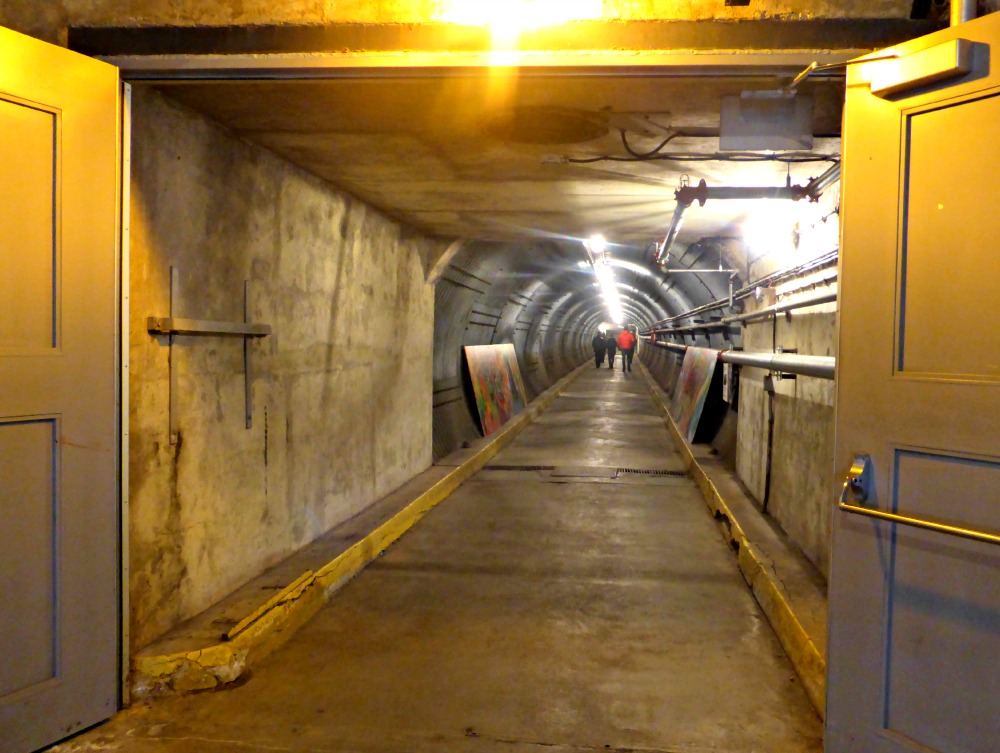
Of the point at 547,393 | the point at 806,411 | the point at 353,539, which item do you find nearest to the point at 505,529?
the point at 353,539

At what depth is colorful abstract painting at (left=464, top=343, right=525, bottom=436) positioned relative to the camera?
12727 millimetres

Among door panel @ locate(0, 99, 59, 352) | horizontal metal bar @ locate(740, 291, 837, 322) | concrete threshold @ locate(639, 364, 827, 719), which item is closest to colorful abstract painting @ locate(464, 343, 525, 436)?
concrete threshold @ locate(639, 364, 827, 719)

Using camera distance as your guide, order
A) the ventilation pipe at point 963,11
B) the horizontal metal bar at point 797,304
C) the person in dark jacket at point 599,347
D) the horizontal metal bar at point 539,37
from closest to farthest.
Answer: the ventilation pipe at point 963,11, the horizontal metal bar at point 539,37, the horizontal metal bar at point 797,304, the person in dark jacket at point 599,347

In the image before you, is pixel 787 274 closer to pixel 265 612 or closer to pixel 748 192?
pixel 748 192

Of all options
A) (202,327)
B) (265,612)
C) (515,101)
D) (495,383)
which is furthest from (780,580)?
(495,383)

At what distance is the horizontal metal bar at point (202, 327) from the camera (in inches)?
153

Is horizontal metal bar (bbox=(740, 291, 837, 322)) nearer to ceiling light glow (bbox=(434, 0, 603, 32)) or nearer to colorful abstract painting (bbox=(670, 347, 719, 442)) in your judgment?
ceiling light glow (bbox=(434, 0, 603, 32))

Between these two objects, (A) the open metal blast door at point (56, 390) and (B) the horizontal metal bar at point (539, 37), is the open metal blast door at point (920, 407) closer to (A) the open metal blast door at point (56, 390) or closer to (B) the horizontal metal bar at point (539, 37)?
(B) the horizontal metal bar at point (539, 37)

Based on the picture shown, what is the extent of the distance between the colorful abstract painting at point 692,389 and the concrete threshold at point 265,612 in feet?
18.4

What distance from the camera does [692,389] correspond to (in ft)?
43.5

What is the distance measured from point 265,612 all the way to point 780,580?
10.5ft

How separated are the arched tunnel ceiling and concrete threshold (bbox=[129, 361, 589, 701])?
2719mm

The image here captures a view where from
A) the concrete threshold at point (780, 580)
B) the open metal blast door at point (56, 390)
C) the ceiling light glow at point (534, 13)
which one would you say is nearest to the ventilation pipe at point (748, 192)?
the ceiling light glow at point (534, 13)

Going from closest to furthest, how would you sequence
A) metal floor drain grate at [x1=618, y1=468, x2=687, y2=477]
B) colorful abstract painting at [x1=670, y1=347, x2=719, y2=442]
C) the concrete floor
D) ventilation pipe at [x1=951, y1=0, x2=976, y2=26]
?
ventilation pipe at [x1=951, y1=0, x2=976, y2=26]
the concrete floor
metal floor drain grate at [x1=618, y1=468, x2=687, y2=477]
colorful abstract painting at [x1=670, y1=347, x2=719, y2=442]
